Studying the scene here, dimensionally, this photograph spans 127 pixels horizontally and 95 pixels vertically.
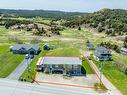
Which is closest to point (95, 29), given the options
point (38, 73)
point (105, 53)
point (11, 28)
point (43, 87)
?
point (11, 28)

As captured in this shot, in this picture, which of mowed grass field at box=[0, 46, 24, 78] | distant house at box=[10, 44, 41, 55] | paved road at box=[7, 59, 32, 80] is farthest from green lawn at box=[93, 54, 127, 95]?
mowed grass field at box=[0, 46, 24, 78]

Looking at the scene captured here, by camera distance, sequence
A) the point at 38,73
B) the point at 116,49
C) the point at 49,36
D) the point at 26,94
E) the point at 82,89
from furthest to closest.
Result: 1. the point at 49,36
2. the point at 116,49
3. the point at 38,73
4. the point at 82,89
5. the point at 26,94

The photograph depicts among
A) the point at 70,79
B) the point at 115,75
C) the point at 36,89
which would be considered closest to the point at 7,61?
the point at 70,79

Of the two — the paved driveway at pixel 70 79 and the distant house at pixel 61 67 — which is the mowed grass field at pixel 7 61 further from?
the paved driveway at pixel 70 79

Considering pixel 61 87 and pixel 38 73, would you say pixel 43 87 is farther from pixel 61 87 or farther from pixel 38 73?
pixel 38 73

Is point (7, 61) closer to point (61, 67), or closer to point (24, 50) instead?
point (24, 50)

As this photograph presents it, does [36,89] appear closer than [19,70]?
Yes

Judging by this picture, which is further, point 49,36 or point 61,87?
point 49,36

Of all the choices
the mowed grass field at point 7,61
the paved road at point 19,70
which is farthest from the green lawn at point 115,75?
the mowed grass field at point 7,61
